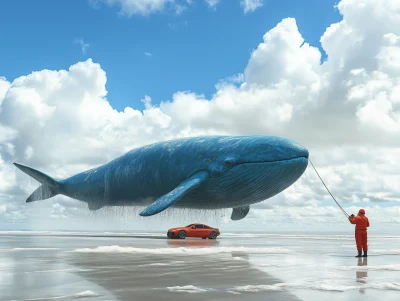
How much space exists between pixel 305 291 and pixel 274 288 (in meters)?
0.54

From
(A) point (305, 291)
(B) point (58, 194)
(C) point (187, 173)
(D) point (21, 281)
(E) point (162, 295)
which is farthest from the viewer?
(B) point (58, 194)

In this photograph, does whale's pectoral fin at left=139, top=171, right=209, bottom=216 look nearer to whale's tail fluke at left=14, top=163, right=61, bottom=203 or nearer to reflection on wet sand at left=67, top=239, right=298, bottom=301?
reflection on wet sand at left=67, top=239, right=298, bottom=301

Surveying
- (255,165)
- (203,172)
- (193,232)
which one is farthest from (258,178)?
(193,232)

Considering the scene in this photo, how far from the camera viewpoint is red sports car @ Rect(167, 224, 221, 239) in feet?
110

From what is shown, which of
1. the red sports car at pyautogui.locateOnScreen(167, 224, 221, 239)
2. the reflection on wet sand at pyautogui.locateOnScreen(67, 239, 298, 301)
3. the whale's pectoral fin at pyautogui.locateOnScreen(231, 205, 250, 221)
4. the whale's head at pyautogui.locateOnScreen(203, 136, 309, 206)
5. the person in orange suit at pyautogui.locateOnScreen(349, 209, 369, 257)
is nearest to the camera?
the reflection on wet sand at pyautogui.locateOnScreen(67, 239, 298, 301)

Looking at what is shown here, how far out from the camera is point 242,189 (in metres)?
19.5

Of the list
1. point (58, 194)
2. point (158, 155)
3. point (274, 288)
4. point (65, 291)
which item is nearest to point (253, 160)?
point (158, 155)

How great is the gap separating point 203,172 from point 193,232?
49.9 ft

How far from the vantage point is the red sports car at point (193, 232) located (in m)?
33.5

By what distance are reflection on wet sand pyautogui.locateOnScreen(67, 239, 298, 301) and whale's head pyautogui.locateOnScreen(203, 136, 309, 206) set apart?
6780mm

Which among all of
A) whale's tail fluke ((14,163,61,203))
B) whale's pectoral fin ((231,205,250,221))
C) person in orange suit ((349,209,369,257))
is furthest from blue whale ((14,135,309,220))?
whale's pectoral fin ((231,205,250,221))

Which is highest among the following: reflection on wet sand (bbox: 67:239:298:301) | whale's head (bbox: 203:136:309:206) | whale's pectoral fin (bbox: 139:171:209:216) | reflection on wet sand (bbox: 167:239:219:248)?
whale's head (bbox: 203:136:309:206)

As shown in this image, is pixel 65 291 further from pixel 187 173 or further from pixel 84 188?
pixel 84 188

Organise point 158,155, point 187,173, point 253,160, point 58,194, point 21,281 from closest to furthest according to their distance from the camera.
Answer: point 21,281 → point 253,160 → point 187,173 → point 158,155 → point 58,194
